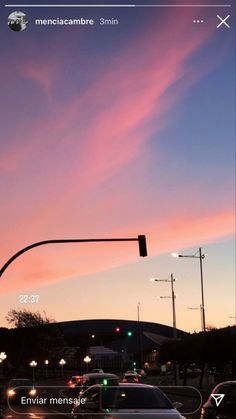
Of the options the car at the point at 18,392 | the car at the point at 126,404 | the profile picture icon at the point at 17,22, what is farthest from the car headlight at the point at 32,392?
the profile picture icon at the point at 17,22

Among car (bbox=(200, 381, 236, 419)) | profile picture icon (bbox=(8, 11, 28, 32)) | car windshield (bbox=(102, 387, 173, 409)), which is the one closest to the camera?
car windshield (bbox=(102, 387, 173, 409))

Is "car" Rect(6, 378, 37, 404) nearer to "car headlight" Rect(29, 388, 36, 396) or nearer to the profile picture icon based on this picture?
"car headlight" Rect(29, 388, 36, 396)

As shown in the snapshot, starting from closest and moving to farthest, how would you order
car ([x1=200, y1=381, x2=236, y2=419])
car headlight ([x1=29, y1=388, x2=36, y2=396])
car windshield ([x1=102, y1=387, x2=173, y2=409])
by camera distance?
car windshield ([x1=102, y1=387, x2=173, y2=409]) → car headlight ([x1=29, y1=388, x2=36, y2=396]) → car ([x1=200, y1=381, x2=236, y2=419])

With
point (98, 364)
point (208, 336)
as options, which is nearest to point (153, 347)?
point (208, 336)

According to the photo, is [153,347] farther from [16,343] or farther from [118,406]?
[118,406]

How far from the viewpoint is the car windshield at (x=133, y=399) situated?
9.10 m

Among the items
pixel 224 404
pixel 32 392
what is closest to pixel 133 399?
pixel 32 392

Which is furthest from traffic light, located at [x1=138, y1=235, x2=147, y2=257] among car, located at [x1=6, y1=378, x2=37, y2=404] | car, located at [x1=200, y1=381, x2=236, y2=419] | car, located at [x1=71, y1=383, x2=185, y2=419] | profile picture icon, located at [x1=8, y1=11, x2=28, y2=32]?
car, located at [x1=71, y1=383, x2=185, y2=419]

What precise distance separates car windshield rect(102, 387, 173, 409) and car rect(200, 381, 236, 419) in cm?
221

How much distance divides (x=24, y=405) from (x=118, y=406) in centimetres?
153

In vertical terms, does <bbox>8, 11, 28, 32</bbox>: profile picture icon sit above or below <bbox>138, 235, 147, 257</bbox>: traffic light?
above

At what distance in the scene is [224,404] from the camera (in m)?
12.0

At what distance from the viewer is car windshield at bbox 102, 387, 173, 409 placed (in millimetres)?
9102

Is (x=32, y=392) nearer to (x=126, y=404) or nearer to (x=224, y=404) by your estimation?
(x=126, y=404)
